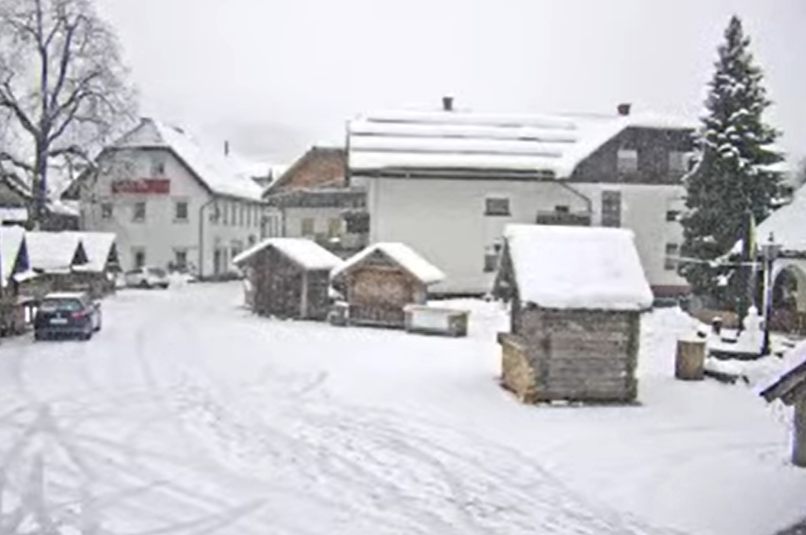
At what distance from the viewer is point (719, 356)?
86.3ft

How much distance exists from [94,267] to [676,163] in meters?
29.3

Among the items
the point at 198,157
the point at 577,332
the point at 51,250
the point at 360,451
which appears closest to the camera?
the point at 360,451

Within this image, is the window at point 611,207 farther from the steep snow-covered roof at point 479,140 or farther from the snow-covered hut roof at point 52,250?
the snow-covered hut roof at point 52,250

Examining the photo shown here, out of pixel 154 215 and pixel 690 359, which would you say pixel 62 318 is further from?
pixel 154 215

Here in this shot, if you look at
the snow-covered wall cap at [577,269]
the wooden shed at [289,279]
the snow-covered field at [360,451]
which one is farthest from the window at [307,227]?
the snow-covered wall cap at [577,269]

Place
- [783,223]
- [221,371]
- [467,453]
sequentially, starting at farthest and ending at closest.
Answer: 1. [783,223]
2. [221,371]
3. [467,453]

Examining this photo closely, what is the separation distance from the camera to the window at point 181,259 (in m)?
61.0

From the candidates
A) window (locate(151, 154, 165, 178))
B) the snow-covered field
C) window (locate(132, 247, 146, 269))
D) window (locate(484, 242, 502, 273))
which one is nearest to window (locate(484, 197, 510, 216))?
window (locate(484, 242, 502, 273))

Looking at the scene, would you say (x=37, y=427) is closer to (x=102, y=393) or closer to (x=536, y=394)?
(x=102, y=393)

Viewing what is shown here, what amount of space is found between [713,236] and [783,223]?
101 inches

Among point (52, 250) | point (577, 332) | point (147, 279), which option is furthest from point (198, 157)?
point (577, 332)

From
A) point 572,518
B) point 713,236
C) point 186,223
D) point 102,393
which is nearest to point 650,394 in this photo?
point 572,518

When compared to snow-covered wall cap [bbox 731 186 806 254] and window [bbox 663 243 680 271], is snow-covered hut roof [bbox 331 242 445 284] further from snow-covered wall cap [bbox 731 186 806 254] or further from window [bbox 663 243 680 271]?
window [bbox 663 243 680 271]

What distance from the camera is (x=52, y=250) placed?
42.1 metres
